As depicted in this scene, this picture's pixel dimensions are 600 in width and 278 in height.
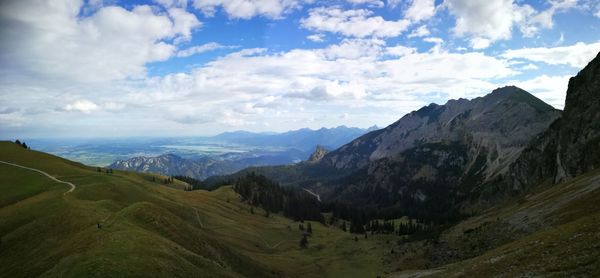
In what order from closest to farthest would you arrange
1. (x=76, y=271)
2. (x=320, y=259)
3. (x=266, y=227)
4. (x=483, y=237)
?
1. (x=76, y=271)
2. (x=483, y=237)
3. (x=320, y=259)
4. (x=266, y=227)

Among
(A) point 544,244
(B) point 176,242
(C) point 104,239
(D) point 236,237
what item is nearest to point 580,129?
(A) point 544,244

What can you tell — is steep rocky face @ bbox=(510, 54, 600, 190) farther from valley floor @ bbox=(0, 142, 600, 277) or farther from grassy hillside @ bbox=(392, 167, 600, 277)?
grassy hillside @ bbox=(392, 167, 600, 277)

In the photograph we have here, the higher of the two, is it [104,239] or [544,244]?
[544,244]

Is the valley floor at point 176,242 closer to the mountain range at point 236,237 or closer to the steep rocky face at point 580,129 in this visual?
the mountain range at point 236,237

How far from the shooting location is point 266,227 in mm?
197000

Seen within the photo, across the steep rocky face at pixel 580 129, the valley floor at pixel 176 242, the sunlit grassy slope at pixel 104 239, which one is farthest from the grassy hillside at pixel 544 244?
the steep rocky face at pixel 580 129

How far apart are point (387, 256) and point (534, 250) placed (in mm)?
96226

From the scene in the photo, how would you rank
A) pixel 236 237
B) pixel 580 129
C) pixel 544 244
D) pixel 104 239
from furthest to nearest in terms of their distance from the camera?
pixel 236 237, pixel 580 129, pixel 104 239, pixel 544 244

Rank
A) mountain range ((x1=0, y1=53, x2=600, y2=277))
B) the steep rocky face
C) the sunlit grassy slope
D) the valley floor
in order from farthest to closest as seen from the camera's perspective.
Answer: the steep rocky face
the sunlit grassy slope
mountain range ((x1=0, y1=53, x2=600, y2=277))
the valley floor

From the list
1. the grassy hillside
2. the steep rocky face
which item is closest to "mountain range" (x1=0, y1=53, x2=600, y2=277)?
the grassy hillside

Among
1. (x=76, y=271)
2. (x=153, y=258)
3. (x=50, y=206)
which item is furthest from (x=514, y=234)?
(x=50, y=206)

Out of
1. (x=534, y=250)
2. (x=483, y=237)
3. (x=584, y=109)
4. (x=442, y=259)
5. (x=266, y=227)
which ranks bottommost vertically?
(x=266, y=227)

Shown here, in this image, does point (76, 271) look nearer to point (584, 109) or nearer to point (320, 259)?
point (320, 259)

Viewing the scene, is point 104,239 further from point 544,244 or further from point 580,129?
point 580,129
